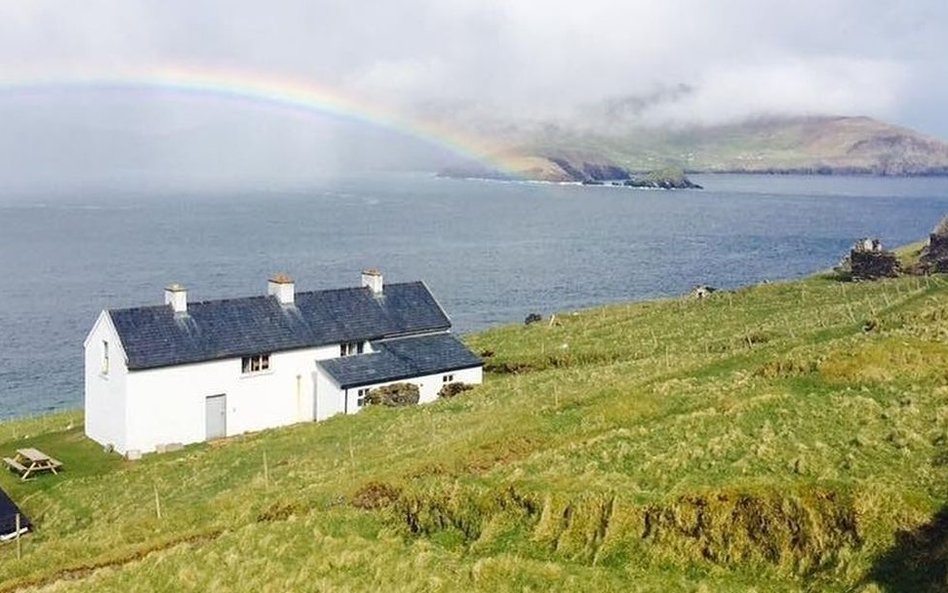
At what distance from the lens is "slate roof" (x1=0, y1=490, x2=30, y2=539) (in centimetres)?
3619

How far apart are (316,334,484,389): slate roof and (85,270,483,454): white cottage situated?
6 centimetres

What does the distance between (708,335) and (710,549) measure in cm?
3955

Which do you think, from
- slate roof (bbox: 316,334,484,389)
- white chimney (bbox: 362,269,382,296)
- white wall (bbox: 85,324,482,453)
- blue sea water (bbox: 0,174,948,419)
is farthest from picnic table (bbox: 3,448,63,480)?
blue sea water (bbox: 0,174,948,419)

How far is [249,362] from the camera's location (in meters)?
51.1

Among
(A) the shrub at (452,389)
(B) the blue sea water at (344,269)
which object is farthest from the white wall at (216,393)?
(B) the blue sea water at (344,269)

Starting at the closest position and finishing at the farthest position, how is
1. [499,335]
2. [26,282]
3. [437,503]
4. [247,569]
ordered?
1. [247,569]
2. [437,503]
3. [499,335]
4. [26,282]

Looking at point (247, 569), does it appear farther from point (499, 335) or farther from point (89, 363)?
point (499, 335)

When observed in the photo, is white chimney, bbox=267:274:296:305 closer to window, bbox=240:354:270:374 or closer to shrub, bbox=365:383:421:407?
window, bbox=240:354:270:374

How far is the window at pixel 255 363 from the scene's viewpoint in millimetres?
50875

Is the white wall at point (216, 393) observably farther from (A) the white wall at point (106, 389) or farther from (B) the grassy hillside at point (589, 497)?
(B) the grassy hillside at point (589, 497)

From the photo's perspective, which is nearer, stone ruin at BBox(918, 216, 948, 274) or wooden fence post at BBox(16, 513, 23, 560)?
wooden fence post at BBox(16, 513, 23, 560)

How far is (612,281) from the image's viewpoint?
132000 mm

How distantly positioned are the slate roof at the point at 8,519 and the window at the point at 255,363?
15.0 metres

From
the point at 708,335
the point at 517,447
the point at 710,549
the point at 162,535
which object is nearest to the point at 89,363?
the point at 162,535
